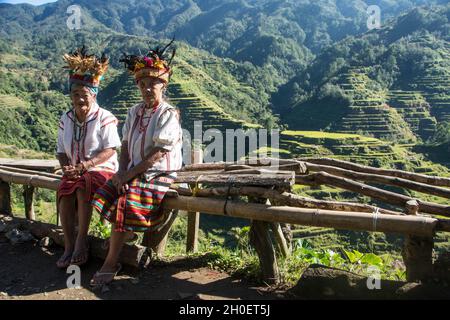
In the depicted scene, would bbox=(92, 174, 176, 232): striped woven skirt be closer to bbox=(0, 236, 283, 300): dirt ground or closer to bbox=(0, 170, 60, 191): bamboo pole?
bbox=(0, 236, 283, 300): dirt ground

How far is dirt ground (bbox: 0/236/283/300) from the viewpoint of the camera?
296cm

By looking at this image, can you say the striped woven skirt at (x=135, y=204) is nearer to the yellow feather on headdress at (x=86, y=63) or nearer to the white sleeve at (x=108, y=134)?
the white sleeve at (x=108, y=134)

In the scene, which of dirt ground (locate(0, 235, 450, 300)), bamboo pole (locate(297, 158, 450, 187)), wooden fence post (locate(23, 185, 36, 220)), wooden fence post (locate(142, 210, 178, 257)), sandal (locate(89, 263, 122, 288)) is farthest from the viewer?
wooden fence post (locate(23, 185, 36, 220))

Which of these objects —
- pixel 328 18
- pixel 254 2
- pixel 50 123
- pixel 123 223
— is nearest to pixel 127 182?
pixel 123 223

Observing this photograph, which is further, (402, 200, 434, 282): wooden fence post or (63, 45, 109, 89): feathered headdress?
(63, 45, 109, 89): feathered headdress

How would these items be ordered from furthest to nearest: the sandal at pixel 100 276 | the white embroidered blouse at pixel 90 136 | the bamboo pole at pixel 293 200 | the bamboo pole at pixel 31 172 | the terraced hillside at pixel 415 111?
1. the terraced hillside at pixel 415 111
2. the bamboo pole at pixel 31 172
3. the white embroidered blouse at pixel 90 136
4. the sandal at pixel 100 276
5. the bamboo pole at pixel 293 200

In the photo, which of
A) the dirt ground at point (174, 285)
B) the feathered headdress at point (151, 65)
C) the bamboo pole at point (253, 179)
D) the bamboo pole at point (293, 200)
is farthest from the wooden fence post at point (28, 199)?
the bamboo pole at point (293, 200)

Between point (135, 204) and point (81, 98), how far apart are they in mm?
926

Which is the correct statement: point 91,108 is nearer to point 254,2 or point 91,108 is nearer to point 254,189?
point 254,189

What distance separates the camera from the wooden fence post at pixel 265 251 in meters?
3.05

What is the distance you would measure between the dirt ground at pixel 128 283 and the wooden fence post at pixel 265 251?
0.10 metres

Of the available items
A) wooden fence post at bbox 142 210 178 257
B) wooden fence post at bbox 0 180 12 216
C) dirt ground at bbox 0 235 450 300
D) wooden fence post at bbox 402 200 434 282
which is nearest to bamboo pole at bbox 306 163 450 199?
wooden fence post at bbox 402 200 434 282

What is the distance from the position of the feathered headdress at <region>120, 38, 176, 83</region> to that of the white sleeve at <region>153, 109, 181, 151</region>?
0.87 feet
